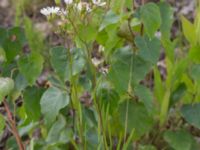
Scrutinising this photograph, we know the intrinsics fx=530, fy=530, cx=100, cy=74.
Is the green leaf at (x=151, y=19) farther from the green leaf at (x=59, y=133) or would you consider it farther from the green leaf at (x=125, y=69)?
the green leaf at (x=59, y=133)

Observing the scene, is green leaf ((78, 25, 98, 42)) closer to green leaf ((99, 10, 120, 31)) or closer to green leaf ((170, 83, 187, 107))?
green leaf ((99, 10, 120, 31))

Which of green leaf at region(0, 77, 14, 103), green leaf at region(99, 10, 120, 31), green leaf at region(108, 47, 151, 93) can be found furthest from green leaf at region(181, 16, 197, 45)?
green leaf at region(0, 77, 14, 103)

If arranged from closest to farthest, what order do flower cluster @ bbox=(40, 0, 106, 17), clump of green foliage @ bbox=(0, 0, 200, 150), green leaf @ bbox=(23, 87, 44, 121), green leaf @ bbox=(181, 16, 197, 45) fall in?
flower cluster @ bbox=(40, 0, 106, 17), clump of green foliage @ bbox=(0, 0, 200, 150), green leaf @ bbox=(23, 87, 44, 121), green leaf @ bbox=(181, 16, 197, 45)

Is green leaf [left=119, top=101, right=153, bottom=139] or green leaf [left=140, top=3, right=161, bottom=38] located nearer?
green leaf [left=140, top=3, right=161, bottom=38]

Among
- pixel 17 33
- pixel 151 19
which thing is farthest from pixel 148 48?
pixel 17 33

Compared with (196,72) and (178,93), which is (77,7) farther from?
(178,93)

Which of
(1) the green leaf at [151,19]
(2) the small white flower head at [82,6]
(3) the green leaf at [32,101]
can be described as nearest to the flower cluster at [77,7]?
(2) the small white flower head at [82,6]
